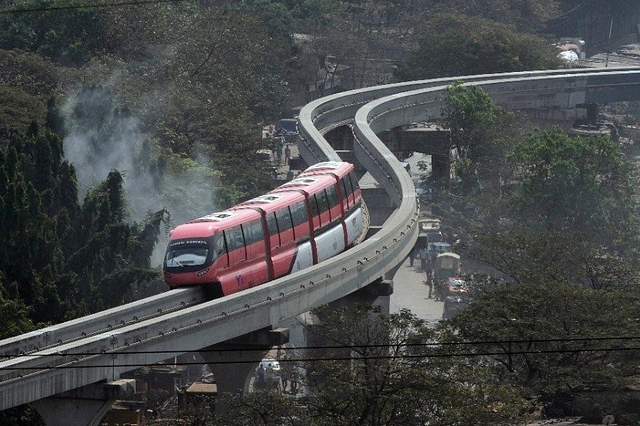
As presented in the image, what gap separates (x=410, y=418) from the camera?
3284 centimetres

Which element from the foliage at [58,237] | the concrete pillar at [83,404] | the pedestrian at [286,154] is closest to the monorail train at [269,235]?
the foliage at [58,237]

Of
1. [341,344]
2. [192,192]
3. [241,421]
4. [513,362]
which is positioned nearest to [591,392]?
[513,362]

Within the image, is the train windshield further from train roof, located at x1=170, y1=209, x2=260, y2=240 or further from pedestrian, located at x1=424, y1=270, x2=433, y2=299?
pedestrian, located at x1=424, y1=270, x2=433, y2=299

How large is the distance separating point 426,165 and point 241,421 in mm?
52041

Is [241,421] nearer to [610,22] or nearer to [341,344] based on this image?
[341,344]

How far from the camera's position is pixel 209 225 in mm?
36062

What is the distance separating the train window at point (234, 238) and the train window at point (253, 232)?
10.0 inches

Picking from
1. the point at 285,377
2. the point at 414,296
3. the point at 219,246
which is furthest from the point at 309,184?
the point at 414,296

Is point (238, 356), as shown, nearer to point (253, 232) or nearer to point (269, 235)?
point (253, 232)

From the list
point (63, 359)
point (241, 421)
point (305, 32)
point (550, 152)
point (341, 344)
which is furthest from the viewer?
point (305, 32)

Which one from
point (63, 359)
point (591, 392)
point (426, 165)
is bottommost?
point (426, 165)

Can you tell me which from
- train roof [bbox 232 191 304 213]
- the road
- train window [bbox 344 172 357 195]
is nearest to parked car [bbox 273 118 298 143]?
the road

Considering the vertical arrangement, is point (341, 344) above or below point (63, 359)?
below

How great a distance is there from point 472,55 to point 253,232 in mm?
57919
